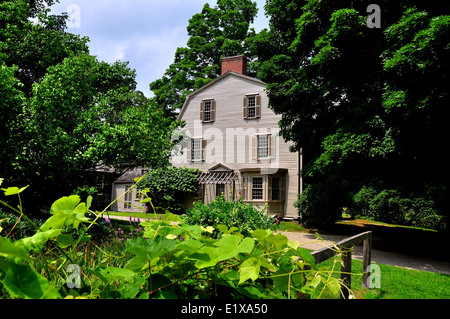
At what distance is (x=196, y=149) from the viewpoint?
80.4ft

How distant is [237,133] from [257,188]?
4.48 m

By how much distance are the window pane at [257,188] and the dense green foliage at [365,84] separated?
627 cm

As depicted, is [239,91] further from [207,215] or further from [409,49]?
[207,215]

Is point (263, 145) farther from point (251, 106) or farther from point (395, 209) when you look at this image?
point (395, 209)

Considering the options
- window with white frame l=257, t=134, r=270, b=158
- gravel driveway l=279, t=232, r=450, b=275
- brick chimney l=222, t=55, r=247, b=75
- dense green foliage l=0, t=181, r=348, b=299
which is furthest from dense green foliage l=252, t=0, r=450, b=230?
brick chimney l=222, t=55, r=247, b=75

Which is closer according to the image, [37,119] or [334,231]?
[37,119]

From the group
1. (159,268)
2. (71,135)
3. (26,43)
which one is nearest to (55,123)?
(71,135)

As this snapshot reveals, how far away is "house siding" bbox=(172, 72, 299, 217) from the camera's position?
69.3 ft

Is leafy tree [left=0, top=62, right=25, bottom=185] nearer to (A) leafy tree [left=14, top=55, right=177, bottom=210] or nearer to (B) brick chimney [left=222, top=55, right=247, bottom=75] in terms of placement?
(A) leafy tree [left=14, top=55, right=177, bottom=210]

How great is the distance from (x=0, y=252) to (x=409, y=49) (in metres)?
9.91

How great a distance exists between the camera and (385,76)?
34.0 ft

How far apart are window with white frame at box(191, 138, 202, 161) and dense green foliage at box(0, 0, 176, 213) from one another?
9926mm

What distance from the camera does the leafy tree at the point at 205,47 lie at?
32.0m
